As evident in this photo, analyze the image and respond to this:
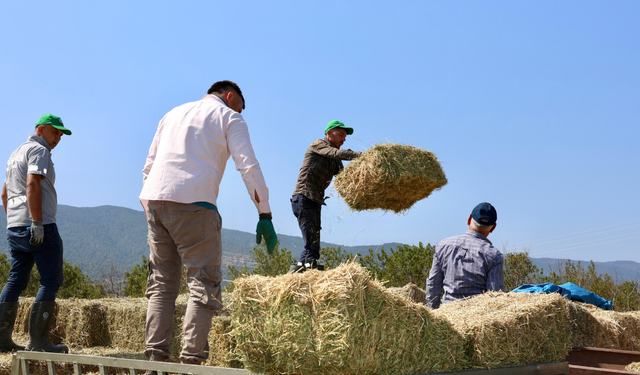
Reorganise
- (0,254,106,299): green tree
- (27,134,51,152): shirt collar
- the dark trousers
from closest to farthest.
A: 1. (27,134,51,152): shirt collar
2. the dark trousers
3. (0,254,106,299): green tree

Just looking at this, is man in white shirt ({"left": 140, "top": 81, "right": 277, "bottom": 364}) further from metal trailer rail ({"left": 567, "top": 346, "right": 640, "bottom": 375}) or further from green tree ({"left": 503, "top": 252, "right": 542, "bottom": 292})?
green tree ({"left": 503, "top": 252, "right": 542, "bottom": 292})

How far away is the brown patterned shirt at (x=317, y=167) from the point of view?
17.7 feet

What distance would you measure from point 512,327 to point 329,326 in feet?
4.50

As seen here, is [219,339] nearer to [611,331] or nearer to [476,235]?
[476,235]

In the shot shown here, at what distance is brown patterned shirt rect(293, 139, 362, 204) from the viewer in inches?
213

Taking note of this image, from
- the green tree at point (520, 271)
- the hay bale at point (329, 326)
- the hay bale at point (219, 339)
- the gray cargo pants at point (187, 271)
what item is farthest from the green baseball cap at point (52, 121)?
the green tree at point (520, 271)

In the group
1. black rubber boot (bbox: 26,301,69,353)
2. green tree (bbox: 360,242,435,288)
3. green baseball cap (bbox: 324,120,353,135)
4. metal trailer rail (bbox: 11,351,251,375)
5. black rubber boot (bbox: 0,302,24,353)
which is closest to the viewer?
metal trailer rail (bbox: 11,351,251,375)

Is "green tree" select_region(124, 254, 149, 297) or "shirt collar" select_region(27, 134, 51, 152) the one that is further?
"green tree" select_region(124, 254, 149, 297)

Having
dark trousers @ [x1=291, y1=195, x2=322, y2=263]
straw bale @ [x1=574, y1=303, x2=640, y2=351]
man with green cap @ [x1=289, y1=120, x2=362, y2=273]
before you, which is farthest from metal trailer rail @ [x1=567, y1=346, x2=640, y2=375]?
dark trousers @ [x1=291, y1=195, x2=322, y2=263]

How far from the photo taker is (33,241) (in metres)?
4.56

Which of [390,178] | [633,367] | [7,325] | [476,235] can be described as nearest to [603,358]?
[633,367]

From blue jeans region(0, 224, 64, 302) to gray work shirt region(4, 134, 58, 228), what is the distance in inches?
4.4

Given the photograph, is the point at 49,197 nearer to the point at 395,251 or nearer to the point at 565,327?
the point at 565,327

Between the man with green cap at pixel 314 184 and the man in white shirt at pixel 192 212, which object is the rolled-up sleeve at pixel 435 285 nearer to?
the man with green cap at pixel 314 184
